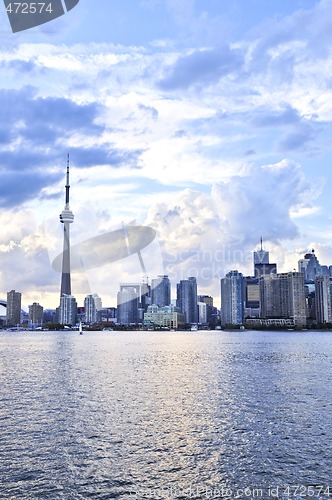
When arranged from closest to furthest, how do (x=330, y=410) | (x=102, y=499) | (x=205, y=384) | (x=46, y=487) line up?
(x=102, y=499) → (x=46, y=487) → (x=330, y=410) → (x=205, y=384)

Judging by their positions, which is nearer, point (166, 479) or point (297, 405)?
point (166, 479)

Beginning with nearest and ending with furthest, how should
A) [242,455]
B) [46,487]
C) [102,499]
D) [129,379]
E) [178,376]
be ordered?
[102,499], [46,487], [242,455], [129,379], [178,376]

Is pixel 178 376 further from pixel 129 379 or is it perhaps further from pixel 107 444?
pixel 107 444

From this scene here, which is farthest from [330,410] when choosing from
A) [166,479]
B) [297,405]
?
[166,479]

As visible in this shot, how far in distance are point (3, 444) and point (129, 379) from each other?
34314mm

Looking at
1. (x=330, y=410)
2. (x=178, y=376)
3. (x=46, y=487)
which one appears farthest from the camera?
(x=178, y=376)

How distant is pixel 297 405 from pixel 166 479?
2335cm

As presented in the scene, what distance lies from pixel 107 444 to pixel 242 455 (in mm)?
9009

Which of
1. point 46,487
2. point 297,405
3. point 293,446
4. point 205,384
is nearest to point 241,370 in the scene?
point 205,384

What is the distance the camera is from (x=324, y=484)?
2577 cm

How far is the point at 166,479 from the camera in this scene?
87.0 ft

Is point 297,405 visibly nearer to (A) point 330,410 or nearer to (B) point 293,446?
(A) point 330,410

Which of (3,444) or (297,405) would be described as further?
(297,405)

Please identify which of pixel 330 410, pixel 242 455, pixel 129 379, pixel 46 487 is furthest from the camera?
pixel 129 379
